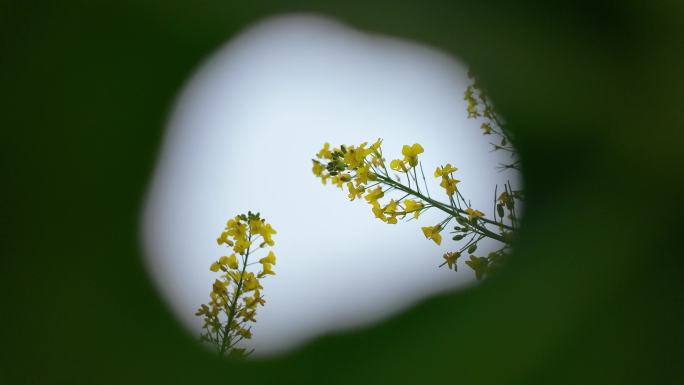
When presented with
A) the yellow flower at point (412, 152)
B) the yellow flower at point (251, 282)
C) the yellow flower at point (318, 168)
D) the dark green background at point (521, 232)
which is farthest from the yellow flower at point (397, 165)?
the dark green background at point (521, 232)

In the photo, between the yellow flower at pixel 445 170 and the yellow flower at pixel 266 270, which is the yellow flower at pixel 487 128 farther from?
the yellow flower at pixel 266 270

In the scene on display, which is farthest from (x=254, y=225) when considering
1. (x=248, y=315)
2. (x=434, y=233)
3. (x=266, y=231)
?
(x=434, y=233)

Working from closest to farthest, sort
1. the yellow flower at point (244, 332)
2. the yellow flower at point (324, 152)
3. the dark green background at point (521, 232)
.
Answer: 1. the dark green background at point (521, 232)
2. the yellow flower at point (244, 332)
3. the yellow flower at point (324, 152)

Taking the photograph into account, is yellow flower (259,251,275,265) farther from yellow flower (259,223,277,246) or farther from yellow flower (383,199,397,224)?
yellow flower (383,199,397,224)

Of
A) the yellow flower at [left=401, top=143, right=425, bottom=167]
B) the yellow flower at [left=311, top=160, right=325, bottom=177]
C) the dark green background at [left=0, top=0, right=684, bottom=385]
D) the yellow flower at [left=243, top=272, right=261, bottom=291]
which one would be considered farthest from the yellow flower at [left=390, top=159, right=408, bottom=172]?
the dark green background at [left=0, top=0, right=684, bottom=385]

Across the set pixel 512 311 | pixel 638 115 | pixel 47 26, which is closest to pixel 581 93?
pixel 638 115

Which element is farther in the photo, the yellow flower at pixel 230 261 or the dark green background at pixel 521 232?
the yellow flower at pixel 230 261

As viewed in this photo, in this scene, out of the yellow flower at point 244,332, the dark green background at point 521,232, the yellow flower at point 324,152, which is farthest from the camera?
the yellow flower at point 324,152
